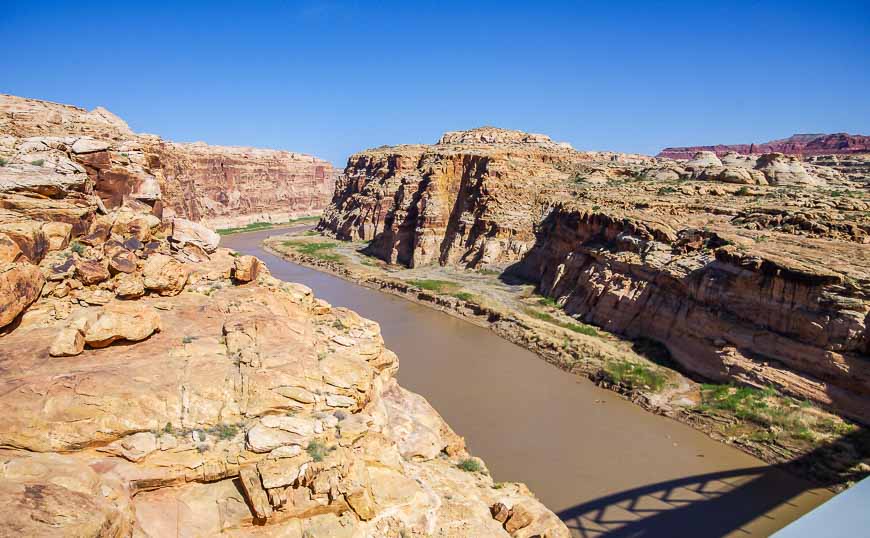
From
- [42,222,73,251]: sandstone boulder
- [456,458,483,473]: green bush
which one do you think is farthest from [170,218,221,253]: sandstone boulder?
[456,458,483,473]: green bush

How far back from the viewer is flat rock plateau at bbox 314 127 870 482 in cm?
1619

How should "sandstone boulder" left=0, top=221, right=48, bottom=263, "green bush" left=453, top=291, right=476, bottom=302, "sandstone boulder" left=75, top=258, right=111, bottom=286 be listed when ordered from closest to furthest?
1. "sandstone boulder" left=0, top=221, right=48, bottom=263
2. "sandstone boulder" left=75, top=258, right=111, bottom=286
3. "green bush" left=453, top=291, right=476, bottom=302

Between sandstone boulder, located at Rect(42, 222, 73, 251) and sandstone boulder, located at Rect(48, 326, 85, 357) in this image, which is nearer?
sandstone boulder, located at Rect(48, 326, 85, 357)

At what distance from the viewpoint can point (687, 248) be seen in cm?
2364

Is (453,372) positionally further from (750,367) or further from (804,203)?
(804,203)

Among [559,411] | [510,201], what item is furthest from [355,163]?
[559,411]

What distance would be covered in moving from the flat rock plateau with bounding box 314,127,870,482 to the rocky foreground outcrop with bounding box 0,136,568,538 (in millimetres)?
11393

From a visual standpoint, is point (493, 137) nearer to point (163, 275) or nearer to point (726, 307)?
point (726, 307)

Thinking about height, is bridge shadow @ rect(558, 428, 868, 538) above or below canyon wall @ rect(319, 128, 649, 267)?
below

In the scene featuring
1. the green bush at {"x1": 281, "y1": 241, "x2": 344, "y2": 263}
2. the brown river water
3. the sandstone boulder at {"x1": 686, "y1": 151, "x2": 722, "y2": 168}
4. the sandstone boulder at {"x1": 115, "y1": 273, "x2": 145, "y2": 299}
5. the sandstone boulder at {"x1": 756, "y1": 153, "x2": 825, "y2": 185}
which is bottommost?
the brown river water

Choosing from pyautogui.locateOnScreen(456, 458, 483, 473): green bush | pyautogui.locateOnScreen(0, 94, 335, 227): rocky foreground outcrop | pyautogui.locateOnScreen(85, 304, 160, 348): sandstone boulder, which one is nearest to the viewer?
pyautogui.locateOnScreen(85, 304, 160, 348): sandstone boulder

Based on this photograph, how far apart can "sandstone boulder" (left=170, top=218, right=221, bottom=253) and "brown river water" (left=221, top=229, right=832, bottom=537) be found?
9285mm

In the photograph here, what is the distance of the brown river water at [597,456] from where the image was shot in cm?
1239

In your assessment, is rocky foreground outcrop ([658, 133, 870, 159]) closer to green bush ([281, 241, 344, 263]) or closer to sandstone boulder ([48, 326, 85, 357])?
green bush ([281, 241, 344, 263])
